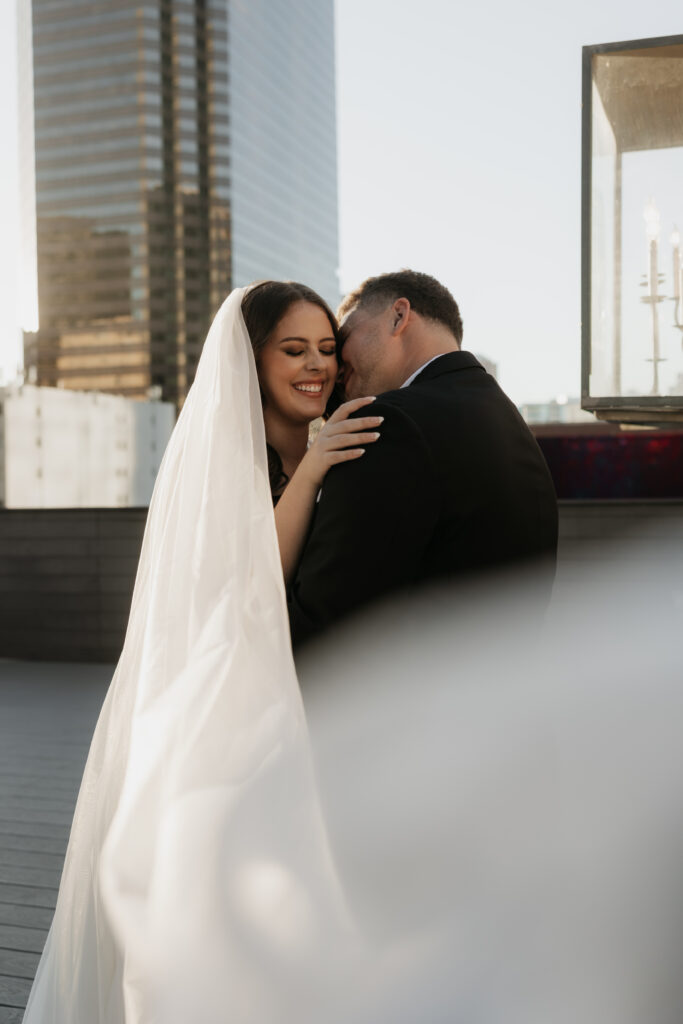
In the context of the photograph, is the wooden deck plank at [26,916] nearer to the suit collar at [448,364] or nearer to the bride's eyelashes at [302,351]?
the bride's eyelashes at [302,351]

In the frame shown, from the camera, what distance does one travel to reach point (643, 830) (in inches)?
121

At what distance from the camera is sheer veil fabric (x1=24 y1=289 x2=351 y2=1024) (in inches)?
51.5

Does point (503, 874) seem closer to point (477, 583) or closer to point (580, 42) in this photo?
point (477, 583)

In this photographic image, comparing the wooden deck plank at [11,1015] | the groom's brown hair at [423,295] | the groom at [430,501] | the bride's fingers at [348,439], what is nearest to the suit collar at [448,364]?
the groom at [430,501]

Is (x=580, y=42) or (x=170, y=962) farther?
(x=580, y=42)

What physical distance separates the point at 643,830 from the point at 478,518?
7.13 feet

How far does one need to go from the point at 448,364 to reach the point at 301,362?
41 cm

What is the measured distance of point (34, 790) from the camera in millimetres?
4004

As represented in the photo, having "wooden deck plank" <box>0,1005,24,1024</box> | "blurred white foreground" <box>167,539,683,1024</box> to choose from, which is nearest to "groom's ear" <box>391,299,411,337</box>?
"blurred white foreground" <box>167,539,683,1024</box>

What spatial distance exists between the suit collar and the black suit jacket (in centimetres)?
4

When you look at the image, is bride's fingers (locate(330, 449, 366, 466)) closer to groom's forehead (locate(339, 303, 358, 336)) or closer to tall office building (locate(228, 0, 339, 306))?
groom's forehead (locate(339, 303, 358, 336))

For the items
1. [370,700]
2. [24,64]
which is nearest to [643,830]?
[370,700]

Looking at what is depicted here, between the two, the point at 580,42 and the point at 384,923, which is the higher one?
the point at 580,42

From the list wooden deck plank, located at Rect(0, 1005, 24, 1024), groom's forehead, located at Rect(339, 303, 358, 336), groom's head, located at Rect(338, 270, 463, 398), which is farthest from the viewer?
wooden deck plank, located at Rect(0, 1005, 24, 1024)
